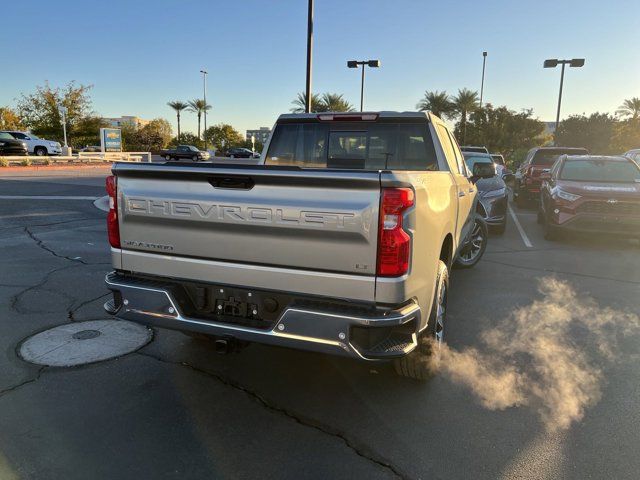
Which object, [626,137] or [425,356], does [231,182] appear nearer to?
[425,356]

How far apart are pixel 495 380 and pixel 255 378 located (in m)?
1.85

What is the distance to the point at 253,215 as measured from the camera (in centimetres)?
299

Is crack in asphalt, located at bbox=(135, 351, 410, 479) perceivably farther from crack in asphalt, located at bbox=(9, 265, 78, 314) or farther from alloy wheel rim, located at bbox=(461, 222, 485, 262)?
alloy wheel rim, located at bbox=(461, 222, 485, 262)

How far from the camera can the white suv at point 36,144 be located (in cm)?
3538

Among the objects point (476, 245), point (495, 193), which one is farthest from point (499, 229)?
point (476, 245)

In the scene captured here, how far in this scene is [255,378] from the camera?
3834 millimetres

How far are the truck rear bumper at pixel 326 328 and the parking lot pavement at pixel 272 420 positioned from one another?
58 centimetres

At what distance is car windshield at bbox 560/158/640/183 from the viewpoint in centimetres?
999

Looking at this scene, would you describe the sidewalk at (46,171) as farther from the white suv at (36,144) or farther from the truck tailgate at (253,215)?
the truck tailgate at (253,215)

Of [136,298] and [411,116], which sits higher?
[411,116]

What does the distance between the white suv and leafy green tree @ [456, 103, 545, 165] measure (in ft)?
137

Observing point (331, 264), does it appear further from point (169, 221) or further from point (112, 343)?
point (112, 343)

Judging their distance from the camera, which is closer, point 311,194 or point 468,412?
point 311,194

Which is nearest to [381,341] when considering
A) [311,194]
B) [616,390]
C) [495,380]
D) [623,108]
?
[311,194]
